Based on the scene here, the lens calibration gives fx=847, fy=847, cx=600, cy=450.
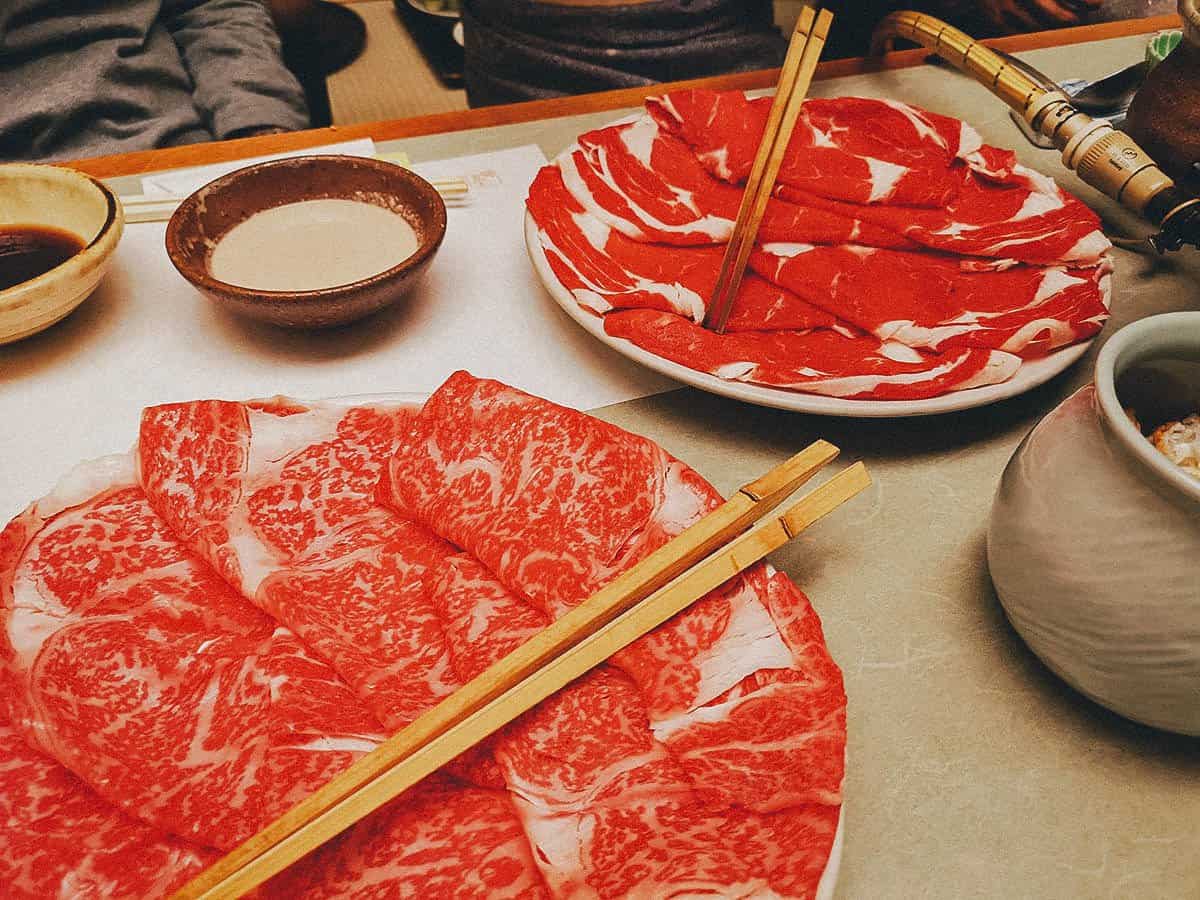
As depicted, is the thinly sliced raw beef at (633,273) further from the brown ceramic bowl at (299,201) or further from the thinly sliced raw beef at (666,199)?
the brown ceramic bowl at (299,201)

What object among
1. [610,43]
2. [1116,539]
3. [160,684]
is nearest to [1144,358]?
[1116,539]

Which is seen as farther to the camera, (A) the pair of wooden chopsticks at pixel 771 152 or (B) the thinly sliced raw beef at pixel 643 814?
(A) the pair of wooden chopsticks at pixel 771 152

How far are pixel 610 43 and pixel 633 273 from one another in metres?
1.10

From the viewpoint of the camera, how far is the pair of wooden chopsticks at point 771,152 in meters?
1.12

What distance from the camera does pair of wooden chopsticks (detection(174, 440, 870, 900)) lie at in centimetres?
63

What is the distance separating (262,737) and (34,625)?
0.27 meters

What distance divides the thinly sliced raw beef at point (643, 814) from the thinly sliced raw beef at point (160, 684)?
0.16 metres

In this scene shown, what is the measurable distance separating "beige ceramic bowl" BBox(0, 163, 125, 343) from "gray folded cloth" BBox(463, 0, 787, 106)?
1.18 meters

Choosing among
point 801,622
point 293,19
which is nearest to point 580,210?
point 801,622

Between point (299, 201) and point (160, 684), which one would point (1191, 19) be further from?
point (160, 684)

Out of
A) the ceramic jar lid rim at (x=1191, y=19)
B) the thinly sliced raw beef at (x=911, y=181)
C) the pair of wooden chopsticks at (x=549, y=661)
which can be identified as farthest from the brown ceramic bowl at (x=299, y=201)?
the ceramic jar lid rim at (x=1191, y=19)

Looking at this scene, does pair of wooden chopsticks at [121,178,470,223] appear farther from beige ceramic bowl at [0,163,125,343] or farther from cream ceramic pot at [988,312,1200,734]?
cream ceramic pot at [988,312,1200,734]

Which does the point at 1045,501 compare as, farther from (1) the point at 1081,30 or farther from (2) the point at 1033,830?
(1) the point at 1081,30

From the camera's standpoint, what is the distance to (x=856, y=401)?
3.40ft
